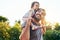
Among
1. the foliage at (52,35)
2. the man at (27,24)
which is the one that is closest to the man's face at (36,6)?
the man at (27,24)

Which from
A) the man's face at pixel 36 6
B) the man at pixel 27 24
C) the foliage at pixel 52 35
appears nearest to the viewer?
the man at pixel 27 24

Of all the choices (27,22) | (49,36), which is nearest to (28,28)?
(27,22)

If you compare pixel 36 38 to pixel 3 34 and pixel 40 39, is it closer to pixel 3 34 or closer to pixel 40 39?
pixel 40 39

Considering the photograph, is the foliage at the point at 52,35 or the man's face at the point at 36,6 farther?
the foliage at the point at 52,35

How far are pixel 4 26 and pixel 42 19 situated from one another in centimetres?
966

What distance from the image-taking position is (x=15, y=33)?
52.4ft

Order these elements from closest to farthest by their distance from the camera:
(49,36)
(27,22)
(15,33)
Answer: (27,22)
(49,36)
(15,33)

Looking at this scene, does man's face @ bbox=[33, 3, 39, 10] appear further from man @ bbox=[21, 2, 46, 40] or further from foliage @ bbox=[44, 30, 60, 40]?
foliage @ bbox=[44, 30, 60, 40]

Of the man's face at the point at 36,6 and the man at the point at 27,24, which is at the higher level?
the man's face at the point at 36,6

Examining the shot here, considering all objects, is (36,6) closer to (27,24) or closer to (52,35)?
(27,24)

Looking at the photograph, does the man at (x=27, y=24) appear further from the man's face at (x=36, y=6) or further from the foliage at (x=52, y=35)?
the foliage at (x=52, y=35)

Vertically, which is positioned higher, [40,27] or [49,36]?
[40,27]

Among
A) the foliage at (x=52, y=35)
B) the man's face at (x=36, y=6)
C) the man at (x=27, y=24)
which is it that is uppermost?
the man's face at (x=36, y=6)

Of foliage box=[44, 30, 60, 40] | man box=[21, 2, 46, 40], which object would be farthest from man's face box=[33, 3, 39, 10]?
foliage box=[44, 30, 60, 40]
